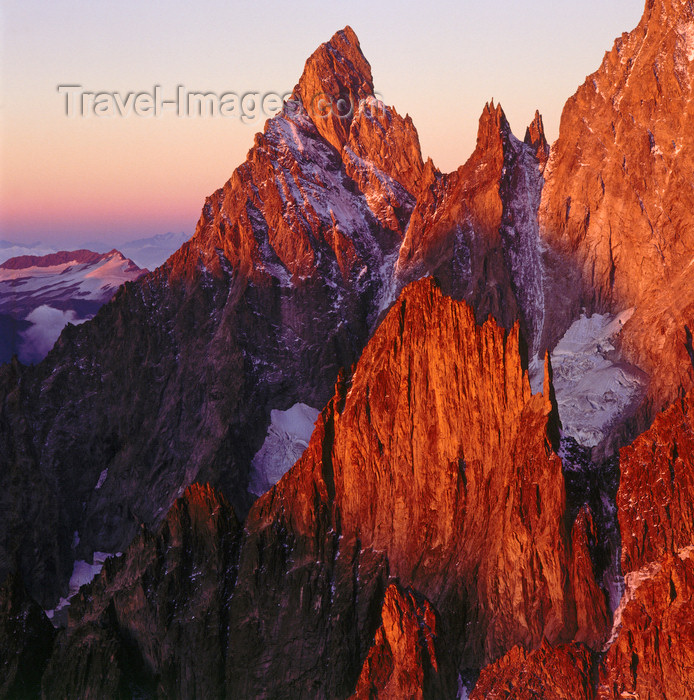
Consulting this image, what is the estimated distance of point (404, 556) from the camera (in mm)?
138000

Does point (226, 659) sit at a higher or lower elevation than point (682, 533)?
lower

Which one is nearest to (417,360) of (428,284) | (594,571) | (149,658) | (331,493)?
(428,284)

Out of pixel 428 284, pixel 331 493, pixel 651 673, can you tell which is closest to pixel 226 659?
pixel 331 493

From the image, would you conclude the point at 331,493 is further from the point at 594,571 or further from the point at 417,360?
the point at 594,571

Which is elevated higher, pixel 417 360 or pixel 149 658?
pixel 417 360

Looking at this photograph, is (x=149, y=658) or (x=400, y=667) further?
(x=149, y=658)

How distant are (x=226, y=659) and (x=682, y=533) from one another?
4900 cm

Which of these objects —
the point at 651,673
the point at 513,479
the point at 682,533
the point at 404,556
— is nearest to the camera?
the point at 651,673

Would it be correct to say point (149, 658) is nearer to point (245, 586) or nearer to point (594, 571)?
point (245, 586)

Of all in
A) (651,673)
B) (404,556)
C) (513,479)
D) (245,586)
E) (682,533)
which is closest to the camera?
(651,673)

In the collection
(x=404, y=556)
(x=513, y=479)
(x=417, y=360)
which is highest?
(x=417, y=360)

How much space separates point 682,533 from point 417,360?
1228 inches

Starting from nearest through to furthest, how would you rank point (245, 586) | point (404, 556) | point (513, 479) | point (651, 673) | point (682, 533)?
point (651, 673)
point (682, 533)
point (513, 479)
point (404, 556)
point (245, 586)

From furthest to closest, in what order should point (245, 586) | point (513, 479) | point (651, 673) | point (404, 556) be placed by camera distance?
1. point (245, 586)
2. point (404, 556)
3. point (513, 479)
4. point (651, 673)
